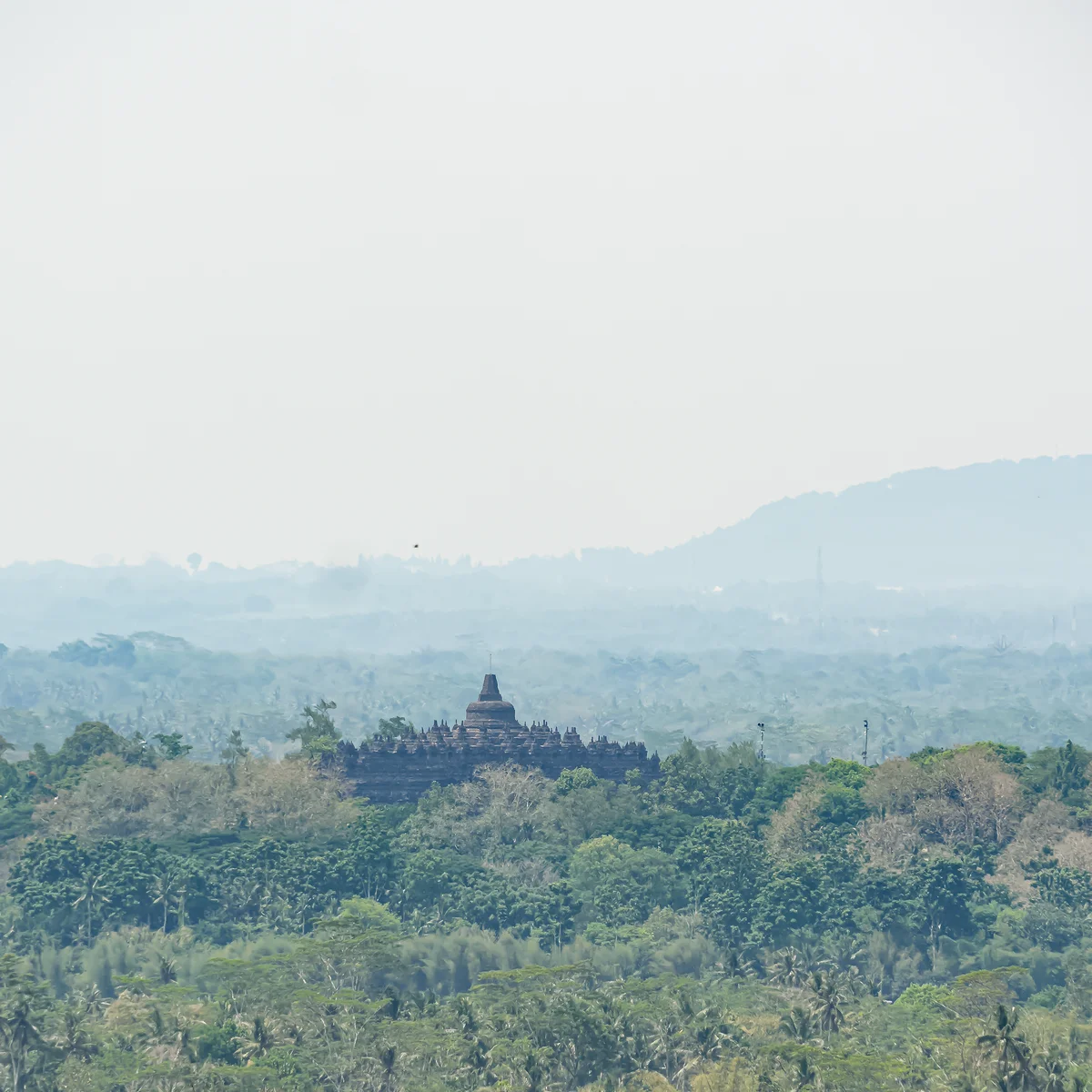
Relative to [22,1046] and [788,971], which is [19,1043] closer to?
[22,1046]

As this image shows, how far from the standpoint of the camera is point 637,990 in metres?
117

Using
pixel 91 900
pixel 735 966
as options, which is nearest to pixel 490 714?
pixel 91 900

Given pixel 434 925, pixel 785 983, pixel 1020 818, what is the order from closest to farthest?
pixel 785 983 < pixel 434 925 < pixel 1020 818

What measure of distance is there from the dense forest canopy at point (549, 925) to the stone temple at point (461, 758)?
2.59 metres

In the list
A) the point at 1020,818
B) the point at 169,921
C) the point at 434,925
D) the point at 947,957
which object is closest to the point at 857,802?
the point at 1020,818

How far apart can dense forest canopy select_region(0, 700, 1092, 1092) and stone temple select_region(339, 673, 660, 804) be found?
2594 mm

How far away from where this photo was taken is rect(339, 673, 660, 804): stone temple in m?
165

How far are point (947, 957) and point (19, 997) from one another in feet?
181

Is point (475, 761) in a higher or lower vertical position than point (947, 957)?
higher

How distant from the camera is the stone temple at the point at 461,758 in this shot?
541ft

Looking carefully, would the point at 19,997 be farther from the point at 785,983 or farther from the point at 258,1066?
the point at 785,983

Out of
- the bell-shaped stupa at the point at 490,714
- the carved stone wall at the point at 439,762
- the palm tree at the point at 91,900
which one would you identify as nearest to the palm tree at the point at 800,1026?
the palm tree at the point at 91,900

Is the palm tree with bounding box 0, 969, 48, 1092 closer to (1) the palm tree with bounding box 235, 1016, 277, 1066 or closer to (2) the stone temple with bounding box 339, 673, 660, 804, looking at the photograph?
(1) the palm tree with bounding box 235, 1016, 277, 1066

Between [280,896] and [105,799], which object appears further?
[105,799]
